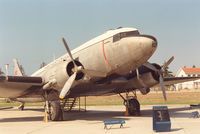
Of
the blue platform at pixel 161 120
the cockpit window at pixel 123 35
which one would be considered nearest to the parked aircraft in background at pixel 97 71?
the cockpit window at pixel 123 35

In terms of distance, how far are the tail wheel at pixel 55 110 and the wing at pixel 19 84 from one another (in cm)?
163

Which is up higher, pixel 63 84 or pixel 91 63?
pixel 91 63

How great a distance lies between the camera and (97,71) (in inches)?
633

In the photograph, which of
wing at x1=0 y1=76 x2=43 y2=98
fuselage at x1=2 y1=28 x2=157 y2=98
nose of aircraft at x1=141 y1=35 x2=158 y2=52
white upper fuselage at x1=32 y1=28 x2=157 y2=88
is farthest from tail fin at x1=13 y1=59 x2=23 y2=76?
nose of aircraft at x1=141 y1=35 x2=158 y2=52

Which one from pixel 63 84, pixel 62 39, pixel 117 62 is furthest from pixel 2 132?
pixel 117 62

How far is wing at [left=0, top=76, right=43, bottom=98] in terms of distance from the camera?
17027 mm

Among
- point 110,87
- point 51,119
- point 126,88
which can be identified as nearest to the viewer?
point 51,119

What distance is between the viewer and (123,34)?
15.7 meters

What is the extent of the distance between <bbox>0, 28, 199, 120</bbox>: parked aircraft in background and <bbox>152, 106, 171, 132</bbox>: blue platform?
3580 mm

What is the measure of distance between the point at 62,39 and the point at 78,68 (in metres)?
2.20

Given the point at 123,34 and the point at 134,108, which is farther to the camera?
the point at 134,108

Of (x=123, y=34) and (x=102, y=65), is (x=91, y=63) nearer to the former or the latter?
(x=102, y=65)

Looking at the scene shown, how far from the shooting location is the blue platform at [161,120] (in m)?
12.0

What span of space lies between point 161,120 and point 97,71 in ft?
17.9
